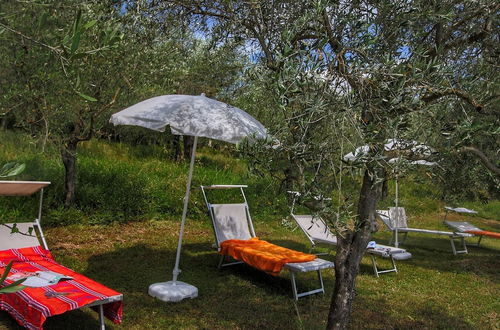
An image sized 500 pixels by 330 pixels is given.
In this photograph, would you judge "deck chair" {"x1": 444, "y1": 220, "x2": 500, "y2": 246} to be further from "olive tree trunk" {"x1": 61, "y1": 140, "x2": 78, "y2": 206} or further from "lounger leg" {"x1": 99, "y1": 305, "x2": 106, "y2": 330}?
"lounger leg" {"x1": 99, "y1": 305, "x2": 106, "y2": 330}

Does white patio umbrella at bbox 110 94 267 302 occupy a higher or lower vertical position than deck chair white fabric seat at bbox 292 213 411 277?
higher

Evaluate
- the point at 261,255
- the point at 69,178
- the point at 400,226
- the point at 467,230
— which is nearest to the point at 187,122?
the point at 261,255

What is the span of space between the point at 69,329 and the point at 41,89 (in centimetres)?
405

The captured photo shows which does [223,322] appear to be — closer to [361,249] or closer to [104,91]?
[361,249]

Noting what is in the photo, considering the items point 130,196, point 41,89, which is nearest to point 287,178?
point 41,89

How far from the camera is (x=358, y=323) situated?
5.31m

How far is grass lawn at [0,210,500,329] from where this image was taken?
5.16 m

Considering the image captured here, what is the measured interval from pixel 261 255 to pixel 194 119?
2.14m

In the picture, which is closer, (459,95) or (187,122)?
(459,95)

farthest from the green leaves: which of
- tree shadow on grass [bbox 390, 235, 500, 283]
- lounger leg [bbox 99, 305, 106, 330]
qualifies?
tree shadow on grass [bbox 390, 235, 500, 283]

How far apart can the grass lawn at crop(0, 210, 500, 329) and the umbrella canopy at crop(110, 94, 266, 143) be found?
6.91 feet

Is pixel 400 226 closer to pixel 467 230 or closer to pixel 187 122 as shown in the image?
pixel 467 230

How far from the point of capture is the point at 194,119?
5.60 meters

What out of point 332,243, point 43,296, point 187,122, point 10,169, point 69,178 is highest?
point 187,122
